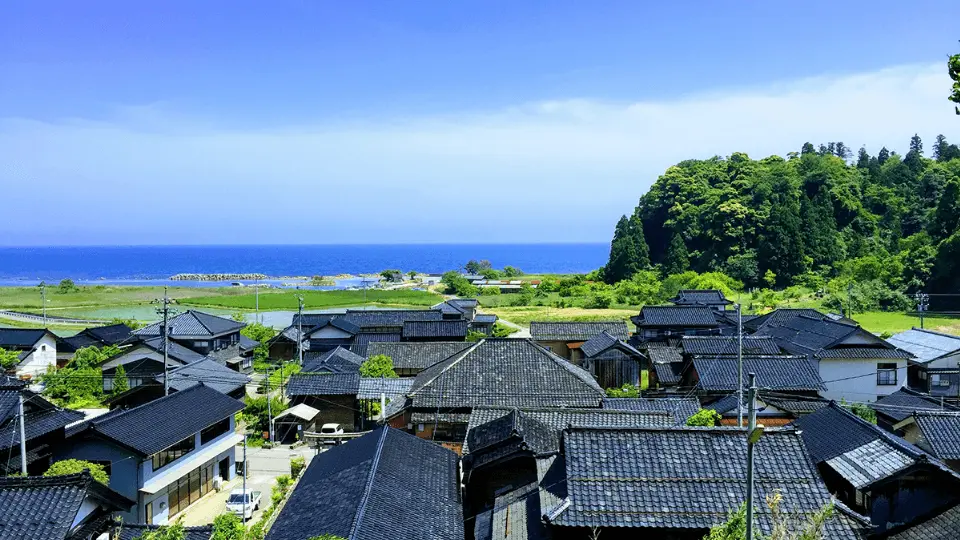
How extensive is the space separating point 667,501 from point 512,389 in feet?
42.2

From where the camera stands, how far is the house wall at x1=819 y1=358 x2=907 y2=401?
31.2 m

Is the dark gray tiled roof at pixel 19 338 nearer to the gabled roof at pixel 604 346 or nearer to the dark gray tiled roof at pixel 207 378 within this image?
the dark gray tiled roof at pixel 207 378

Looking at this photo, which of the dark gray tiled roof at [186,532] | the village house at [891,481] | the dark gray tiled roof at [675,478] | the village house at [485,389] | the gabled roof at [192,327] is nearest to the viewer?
the dark gray tiled roof at [675,478]

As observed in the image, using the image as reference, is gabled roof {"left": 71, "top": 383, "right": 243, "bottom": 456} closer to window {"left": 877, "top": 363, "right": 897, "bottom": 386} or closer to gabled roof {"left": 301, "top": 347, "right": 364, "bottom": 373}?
gabled roof {"left": 301, "top": 347, "right": 364, "bottom": 373}

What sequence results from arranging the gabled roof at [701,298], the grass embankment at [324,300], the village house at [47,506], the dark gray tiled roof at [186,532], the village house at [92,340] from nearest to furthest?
the village house at [47,506]
the dark gray tiled roof at [186,532]
the village house at [92,340]
the gabled roof at [701,298]
the grass embankment at [324,300]

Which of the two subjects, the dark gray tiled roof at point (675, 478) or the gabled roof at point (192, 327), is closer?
the dark gray tiled roof at point (675, 478)

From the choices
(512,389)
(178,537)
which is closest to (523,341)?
(512,389)

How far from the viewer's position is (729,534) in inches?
341

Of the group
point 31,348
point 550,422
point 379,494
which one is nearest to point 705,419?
point 550,422

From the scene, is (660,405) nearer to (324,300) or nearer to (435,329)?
(435,329)

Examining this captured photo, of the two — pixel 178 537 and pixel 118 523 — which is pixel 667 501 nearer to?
pixel 178 537

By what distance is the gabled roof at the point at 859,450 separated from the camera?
44.7 feet

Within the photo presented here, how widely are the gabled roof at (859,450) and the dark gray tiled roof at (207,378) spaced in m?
22.8

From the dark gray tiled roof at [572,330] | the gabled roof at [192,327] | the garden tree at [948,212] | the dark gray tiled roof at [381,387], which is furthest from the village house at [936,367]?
the gabled roof at [192,327]
